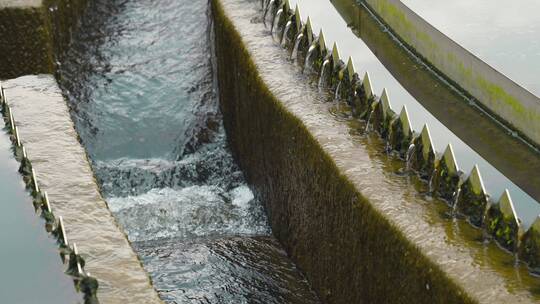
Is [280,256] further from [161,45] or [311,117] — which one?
[161,45]

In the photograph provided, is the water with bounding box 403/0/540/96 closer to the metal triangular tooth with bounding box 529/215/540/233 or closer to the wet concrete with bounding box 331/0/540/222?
the wet concrete with bounding box 331/0/540/222

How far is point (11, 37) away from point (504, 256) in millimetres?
5076

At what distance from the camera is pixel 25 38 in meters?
8.15

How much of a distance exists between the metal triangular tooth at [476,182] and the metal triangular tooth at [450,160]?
0.18 meters

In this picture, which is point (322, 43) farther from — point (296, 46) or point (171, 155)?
point (171, 155)

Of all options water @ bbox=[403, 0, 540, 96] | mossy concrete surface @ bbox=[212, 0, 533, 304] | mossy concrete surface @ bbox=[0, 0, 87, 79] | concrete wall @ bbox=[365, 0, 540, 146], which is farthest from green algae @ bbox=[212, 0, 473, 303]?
mossy concrete surface @ bbox=[0, 0, 87, 79]

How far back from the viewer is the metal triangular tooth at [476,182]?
174 inches

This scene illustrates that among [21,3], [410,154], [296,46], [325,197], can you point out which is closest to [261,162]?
[296,46]

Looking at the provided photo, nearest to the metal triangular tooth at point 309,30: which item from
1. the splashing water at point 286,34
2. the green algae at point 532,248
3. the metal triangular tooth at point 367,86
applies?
the splashing water at point 286,34

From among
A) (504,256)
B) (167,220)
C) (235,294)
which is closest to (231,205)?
(167,220)

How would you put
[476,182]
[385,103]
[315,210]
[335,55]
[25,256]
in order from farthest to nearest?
[335,55] < [315,210] < [385,103] < [476,182] < [25,256]

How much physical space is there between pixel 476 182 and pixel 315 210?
1.57m

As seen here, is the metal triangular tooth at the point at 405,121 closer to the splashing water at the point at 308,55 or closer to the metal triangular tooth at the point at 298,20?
the splashing water at the point at 308,55

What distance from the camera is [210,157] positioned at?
26.8ft
